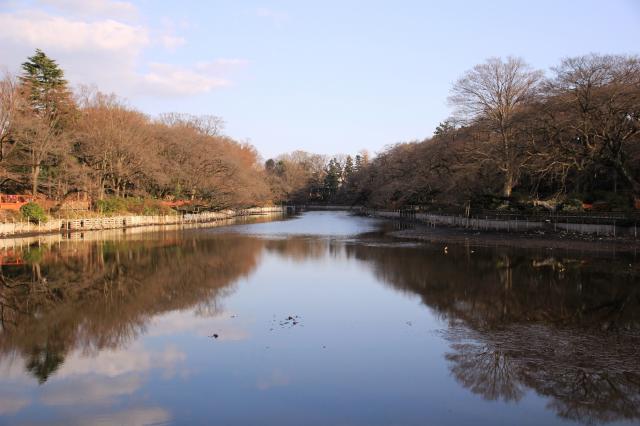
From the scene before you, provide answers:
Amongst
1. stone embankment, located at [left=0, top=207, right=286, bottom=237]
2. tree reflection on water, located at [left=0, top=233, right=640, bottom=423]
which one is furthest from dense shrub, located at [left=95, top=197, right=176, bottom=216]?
tree reflection on water, located at [left=0, top=233, right=640, bottom=423]

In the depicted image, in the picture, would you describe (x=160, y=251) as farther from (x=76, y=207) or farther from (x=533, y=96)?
(x=533, y=96)

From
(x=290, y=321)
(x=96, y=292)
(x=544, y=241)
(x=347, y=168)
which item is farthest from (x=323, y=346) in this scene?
(x=347, y=168)

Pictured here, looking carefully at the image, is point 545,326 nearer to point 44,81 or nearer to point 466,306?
point 466,306

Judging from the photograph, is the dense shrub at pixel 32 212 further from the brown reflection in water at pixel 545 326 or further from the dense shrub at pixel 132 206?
the brown reflection in water at pixel 545 326

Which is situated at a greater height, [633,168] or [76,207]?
[633,168]

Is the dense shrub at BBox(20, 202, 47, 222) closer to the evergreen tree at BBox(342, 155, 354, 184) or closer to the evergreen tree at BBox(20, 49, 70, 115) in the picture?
the evergreen tree at BBox(20, 49, 70, 115)

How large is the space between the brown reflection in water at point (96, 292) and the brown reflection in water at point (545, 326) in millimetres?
7115

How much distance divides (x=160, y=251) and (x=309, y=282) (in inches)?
520

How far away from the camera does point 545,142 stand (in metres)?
37.7

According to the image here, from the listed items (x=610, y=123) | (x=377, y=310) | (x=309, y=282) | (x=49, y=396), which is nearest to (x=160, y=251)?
(x=309, y=282)

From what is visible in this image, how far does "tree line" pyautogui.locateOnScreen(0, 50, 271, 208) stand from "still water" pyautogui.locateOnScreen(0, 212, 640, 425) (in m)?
25.6

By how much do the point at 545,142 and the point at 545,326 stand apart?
29520mm

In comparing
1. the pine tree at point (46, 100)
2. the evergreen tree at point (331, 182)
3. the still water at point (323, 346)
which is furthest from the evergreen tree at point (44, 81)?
the evergreen tree at point (331, 182)

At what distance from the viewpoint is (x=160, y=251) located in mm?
29156
